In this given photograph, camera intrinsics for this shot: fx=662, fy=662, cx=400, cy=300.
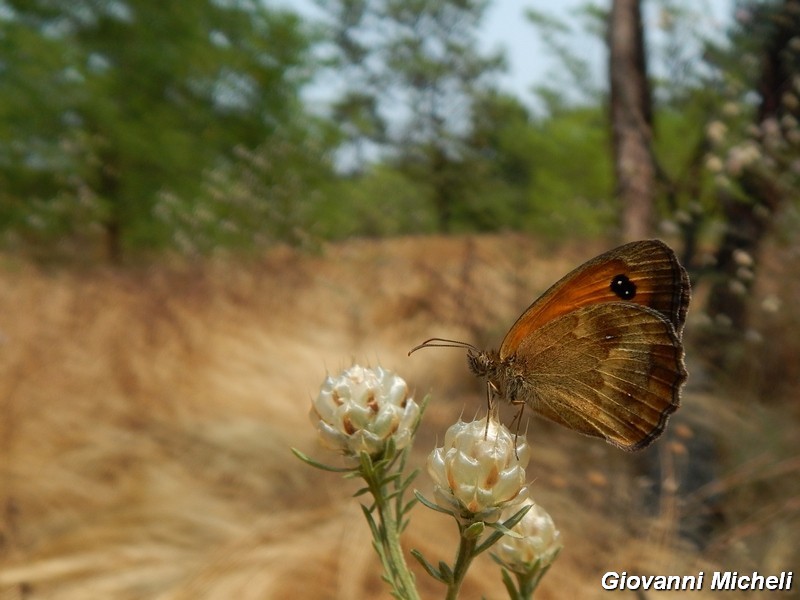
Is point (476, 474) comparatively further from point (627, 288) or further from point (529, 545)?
point (627, 288)

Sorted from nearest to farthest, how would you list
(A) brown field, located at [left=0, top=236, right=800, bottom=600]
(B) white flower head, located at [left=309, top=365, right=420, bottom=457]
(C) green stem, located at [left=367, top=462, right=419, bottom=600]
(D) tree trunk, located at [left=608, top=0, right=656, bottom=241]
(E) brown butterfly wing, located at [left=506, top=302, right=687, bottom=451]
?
(C) green stem, located at [left=367, top=462, right=419, bottom=600], (B) white flower head, located at [left=309, top=365, right=420, bottom=457], (E) brown butterfly wing, located at [left=506, top=302, right=687, bottom=451], (A) brown field, located at [left=0, top=236, right=800, bottom=600], (D) tree trunk, located at [left=608, top=0, right=656, bottom=241]

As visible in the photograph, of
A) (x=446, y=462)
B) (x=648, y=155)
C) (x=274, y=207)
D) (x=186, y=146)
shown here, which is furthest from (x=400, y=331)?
(x=186, y=146)

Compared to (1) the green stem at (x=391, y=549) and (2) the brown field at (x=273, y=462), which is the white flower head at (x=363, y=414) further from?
(2) the brown field at (x=273, y=462)

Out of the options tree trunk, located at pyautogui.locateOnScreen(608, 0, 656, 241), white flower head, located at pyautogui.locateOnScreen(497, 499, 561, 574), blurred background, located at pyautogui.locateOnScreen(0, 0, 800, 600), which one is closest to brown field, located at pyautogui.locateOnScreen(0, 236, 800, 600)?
blurred background, located at pyautogui.locateOnScreen(0, 0, 800, 600)

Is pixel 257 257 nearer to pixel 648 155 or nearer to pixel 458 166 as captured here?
Answer: pixel 648 155

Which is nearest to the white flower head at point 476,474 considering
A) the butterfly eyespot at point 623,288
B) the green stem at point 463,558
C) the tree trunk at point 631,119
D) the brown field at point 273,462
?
the green stem at point 463,558

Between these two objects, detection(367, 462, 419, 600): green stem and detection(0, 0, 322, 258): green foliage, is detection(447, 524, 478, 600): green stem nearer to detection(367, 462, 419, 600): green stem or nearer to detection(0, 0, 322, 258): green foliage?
detection(367, 462, 419, 600): green stem
